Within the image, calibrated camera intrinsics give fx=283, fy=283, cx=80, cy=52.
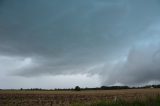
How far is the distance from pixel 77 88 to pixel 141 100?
4698 inches

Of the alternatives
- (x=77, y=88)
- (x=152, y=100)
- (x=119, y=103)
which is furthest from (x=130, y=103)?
(x=77, y=88)

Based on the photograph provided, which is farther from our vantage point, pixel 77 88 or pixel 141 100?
pixel 77 88

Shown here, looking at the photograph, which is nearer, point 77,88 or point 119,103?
point 119,103

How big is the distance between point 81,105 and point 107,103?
139 centimetres

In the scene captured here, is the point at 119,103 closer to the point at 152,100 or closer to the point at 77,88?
the point at 152,100

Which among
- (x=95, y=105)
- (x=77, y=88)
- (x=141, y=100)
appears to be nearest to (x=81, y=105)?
(x=95, y=105)

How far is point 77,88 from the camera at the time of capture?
13362 centimetres

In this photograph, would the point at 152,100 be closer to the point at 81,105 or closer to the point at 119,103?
the point at 119,103

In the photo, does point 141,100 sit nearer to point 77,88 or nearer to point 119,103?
point 119,103

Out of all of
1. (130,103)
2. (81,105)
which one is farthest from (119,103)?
(81,105)

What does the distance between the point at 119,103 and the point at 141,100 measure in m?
1.29

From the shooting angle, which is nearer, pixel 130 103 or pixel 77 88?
pixel 130 103

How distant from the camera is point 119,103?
14.9m

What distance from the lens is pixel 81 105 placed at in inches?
593
